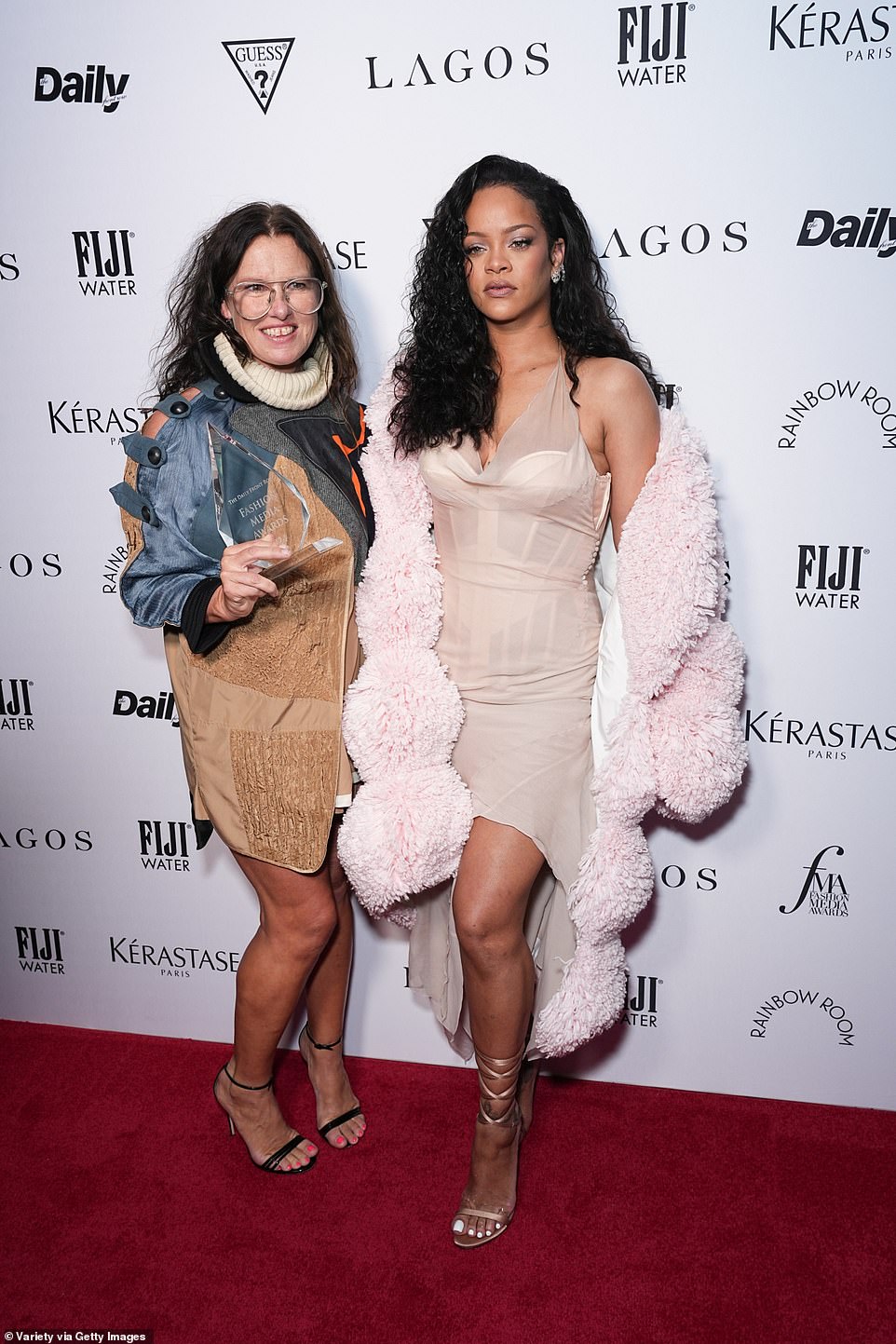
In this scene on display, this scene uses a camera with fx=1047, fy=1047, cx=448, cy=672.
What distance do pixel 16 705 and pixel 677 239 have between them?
1.75 metres

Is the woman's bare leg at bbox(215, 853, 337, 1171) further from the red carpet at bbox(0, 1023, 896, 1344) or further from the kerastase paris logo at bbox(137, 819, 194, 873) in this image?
the kerastase paris logo at bbox(137, 819, 194, 873)

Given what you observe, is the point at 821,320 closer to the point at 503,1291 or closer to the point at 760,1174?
the point at 760,1174

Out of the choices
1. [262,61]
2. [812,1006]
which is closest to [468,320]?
[262,61]

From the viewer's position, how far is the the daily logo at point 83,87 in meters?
2.02

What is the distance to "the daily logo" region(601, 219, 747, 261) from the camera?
1.88 m

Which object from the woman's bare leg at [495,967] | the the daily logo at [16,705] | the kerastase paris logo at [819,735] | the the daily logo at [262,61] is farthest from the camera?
the the daily logo at [16,705]

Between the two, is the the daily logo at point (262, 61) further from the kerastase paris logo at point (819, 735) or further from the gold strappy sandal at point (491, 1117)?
the gold strappy sandal at point (491, 1117)

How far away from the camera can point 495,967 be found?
1.85 metres

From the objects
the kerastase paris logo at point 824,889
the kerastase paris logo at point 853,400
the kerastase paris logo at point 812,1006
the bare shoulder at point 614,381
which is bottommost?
the kerastase paris logo at point 812,1006

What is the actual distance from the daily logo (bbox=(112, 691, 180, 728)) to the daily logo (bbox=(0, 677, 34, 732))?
0.73 ft

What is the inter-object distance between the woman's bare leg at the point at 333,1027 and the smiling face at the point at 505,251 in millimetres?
1212

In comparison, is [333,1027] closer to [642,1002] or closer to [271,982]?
[271,982]

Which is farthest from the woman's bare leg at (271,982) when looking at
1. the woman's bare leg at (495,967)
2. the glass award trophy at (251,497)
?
the glass award trophy at (251,497)

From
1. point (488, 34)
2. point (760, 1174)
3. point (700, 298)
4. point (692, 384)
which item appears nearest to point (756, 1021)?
point (760, 1174)
